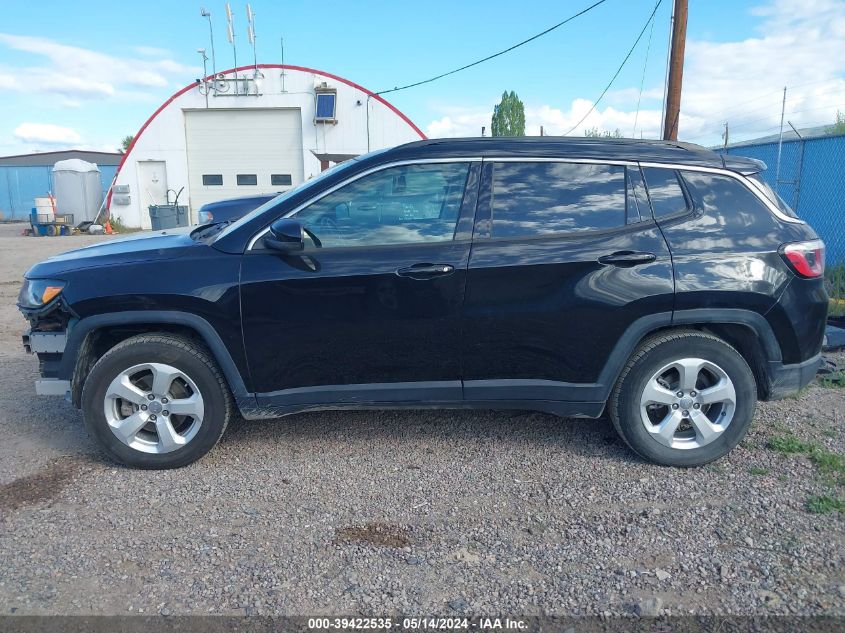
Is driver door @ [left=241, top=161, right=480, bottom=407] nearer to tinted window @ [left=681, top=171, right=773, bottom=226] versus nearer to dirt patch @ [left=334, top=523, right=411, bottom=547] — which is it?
dirt patch @ [left=334, top=523, right=411, bottom=547]

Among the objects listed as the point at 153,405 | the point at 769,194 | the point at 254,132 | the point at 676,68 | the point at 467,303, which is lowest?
the point at 153,405

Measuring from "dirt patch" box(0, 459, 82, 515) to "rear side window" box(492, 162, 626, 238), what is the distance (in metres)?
2.90

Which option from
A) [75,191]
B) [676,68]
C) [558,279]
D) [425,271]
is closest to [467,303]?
[425,271]

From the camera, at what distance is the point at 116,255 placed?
3.94 meters

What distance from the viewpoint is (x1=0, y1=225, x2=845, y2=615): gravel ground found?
110 inches

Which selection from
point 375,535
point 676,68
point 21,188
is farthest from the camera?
point 21,188

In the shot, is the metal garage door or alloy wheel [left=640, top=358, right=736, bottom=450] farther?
the metal garage door

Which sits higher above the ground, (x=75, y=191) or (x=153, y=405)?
(x=75, y=191)

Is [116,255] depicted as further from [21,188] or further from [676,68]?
[21,188]

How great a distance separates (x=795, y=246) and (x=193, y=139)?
24006 millimetres

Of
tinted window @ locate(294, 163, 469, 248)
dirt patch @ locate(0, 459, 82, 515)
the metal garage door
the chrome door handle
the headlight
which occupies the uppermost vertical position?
the metal garage door

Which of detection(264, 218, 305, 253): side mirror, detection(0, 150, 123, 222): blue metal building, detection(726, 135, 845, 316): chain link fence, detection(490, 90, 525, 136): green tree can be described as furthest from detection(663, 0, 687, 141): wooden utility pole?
detection(490, 90, 525, 136): green tree

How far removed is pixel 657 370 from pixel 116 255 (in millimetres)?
3264

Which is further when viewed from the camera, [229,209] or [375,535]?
[229,209]
